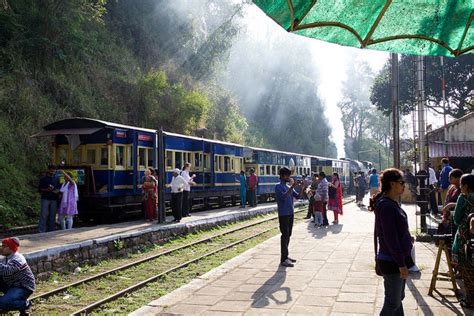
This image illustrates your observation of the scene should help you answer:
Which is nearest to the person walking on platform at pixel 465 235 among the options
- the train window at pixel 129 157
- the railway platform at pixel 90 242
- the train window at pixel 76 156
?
the railway platform at pixel 90 242

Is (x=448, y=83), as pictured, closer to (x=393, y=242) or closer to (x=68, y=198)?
(x=68, y=198)

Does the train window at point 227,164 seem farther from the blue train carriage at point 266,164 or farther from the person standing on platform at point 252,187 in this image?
the person standing on platform at point 252,187

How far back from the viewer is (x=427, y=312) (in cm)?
519

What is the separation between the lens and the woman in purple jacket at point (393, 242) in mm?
3988

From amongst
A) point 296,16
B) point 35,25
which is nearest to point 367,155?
point 35,25

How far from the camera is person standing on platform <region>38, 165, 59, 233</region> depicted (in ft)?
36.7

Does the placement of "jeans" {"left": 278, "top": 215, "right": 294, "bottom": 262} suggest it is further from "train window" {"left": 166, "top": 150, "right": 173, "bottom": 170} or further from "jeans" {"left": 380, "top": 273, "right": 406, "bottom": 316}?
"train window" {"left": 166, "top": 150, "right": 173, "bottom": 170}

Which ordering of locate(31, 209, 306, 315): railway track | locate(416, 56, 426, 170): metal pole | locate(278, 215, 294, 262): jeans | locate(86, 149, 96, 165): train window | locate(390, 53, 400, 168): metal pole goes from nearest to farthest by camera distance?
locate(31, 209, 306, 315): railway track
locate(278, 215, 294, 262): jeans
locate(416, 56, 426, 170): metal pole
locate(390, 53, 400, 168): metal pole
locate(86, 149, 96, 165): train window

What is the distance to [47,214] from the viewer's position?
1159 cm

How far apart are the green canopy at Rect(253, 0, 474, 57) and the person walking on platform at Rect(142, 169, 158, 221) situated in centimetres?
1053

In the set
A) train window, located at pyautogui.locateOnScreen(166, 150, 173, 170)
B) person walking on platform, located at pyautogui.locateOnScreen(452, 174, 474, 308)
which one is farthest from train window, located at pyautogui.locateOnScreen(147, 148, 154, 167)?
person walking on platform, located at pyautogui.locateOnScreen(452, 174, 474, 308)

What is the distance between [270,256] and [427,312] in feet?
13.5

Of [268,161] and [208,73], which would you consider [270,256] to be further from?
[208,73]

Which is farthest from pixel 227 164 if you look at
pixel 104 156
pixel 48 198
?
pixel 48 198
